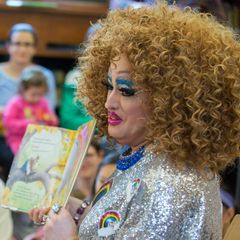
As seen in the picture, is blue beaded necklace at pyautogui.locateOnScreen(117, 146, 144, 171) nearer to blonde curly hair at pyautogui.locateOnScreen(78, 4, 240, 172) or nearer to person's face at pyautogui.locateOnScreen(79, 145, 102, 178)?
blonde curly hair at pyautogui.locateOnScreen(78, 4, 240, 172)

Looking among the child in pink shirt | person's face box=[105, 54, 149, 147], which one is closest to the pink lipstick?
person's face box=[105, 54, 149, 147]

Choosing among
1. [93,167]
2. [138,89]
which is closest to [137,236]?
[138,89]

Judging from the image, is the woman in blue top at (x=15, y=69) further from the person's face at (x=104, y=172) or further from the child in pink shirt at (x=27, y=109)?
the person's face at (x=104, y=172)

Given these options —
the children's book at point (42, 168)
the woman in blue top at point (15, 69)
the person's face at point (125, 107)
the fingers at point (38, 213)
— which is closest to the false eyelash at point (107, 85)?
the person's face at point (125, 107)

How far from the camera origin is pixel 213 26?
1596 millimetres

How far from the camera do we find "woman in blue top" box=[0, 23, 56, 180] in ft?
14.0

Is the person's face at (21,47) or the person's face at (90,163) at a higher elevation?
the person's face at (21,47)

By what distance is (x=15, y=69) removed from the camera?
455cm

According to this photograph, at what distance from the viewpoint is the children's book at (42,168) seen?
1.84 m

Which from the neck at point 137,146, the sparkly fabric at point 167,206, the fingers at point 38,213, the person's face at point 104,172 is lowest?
the person's face at point 104,172

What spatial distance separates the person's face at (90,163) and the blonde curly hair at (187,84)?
184cm

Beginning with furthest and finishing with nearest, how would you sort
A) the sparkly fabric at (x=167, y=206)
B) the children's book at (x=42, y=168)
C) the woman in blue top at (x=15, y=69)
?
the woman in blue top at (x=15, y=69), the children's book at (x=42, y=168), the sparkly fabric at (x=167, y=206)

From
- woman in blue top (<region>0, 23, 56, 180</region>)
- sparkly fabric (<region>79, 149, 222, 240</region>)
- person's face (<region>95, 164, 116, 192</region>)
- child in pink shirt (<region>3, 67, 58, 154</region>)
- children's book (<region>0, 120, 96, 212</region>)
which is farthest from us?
woman in blue top (<region>0, 23, 56, 180</region>)

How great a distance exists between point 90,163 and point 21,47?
1.46 meters
